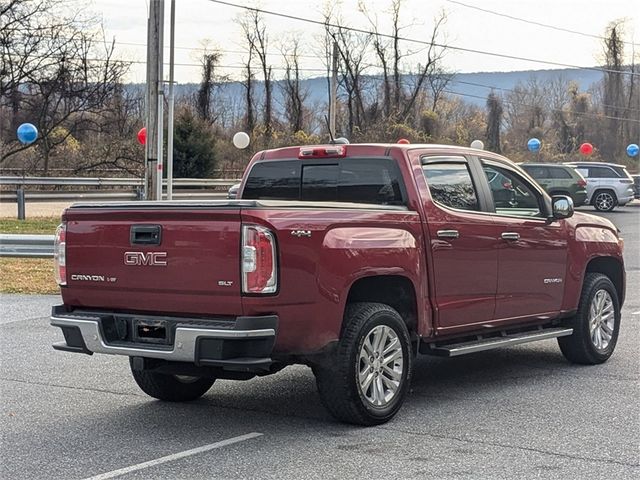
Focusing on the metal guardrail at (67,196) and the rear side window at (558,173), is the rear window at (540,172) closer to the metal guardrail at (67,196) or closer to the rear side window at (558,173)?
the rear side window at (558,173)

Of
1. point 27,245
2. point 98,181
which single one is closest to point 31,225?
point 27,245

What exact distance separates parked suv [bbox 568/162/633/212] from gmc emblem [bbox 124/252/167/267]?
98.2ft

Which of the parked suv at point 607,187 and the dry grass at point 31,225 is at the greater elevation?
the parked suv at point 607,187

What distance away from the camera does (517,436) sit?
607 cm

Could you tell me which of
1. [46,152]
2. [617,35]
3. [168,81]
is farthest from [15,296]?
[617,35]

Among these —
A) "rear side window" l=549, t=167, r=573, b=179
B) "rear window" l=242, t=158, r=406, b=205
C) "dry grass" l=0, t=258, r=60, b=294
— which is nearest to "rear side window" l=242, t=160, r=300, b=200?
"rear window" l=242, t=158, r=406, b=205

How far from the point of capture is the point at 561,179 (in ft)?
102

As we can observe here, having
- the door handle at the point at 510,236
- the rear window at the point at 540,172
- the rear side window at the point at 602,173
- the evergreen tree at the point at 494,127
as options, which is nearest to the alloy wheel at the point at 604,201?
the rear side window at the point at 602,173

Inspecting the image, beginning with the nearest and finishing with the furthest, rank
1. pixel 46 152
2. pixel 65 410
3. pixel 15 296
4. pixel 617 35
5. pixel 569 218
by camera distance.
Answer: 1. pixel 65 410
2. pixel 569 218
3. pixel 15 296
4. pixel 46 152
5. pixel 617 35

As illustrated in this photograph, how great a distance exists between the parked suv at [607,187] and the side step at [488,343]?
2699 centimetres

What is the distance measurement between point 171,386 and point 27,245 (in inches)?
368

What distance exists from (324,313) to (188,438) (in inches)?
46.2

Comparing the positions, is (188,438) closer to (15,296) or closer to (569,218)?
(569,218)

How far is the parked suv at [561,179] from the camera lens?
30.8 metres
